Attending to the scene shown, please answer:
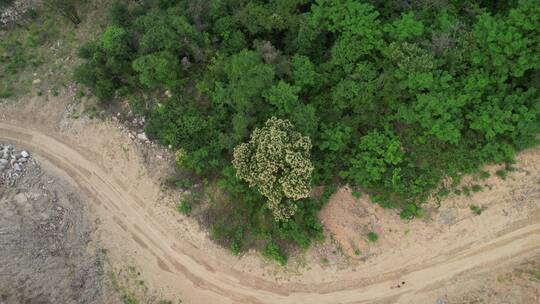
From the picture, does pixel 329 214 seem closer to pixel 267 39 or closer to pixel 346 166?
pixel 346 166

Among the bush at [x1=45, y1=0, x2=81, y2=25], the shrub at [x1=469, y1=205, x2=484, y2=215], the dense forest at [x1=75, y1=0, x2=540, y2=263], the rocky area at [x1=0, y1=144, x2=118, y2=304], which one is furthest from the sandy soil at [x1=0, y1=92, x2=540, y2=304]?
the bush at [x1=45, y1=0, x2=81, y2=25]

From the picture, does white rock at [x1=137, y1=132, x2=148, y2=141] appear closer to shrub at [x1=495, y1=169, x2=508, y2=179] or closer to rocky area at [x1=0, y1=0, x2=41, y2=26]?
rocky area at [x1=0, y1=0, x2=41, y2=26]

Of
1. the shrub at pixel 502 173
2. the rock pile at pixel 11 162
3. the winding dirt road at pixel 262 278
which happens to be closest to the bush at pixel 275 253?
the winding dirt road at pixel 262 278

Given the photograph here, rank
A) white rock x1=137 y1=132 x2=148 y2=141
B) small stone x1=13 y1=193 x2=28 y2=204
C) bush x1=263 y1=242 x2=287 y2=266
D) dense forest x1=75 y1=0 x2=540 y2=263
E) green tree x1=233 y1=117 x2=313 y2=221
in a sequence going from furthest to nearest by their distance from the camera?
white rock x1=137 y1=132 x2=148 y2=141 → small stone x1=13 y1=193 x2=28 y2=204 → bush x1=263 y1=242 x2=287 y2=266 → dense forest x1=75 y1=0 x2=540 y2=263 → green tree x1=233 y1=117 x2=313 y2=221

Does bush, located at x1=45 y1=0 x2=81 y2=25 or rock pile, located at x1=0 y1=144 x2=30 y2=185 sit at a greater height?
bush, located at x1=45 y1=0 x2=81 y2=25

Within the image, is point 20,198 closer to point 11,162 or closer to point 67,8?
point 11,162

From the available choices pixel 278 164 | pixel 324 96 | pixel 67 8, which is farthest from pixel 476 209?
pixel 67 8

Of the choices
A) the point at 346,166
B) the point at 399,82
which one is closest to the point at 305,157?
the point at 346,166
